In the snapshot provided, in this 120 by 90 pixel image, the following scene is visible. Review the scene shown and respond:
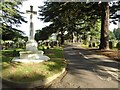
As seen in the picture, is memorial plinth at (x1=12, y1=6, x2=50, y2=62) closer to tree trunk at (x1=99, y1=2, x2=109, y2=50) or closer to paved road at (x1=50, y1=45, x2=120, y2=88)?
paved road at (x1=50, y1=45, x2=120, y2=88)

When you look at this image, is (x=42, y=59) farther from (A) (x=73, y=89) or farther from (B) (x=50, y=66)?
(A) (x=73, y=89)

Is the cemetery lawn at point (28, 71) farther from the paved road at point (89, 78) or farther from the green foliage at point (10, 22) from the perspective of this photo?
the green foliage at point (10, 22)

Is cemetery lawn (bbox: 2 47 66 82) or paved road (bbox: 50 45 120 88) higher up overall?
cemetery lawn (bbox: 2 47 66 82)

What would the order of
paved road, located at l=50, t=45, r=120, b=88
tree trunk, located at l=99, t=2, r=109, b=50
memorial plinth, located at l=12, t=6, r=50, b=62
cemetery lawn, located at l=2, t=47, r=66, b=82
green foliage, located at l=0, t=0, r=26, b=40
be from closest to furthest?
1. paved road, located at l=50, t=45, r=120, b=88
2. cemetery lawn, located at l=2, t=47, r=66, b=82
3. memorial plinth, located at l=12, t=6, r=50, b=62
4. tree trunk, located at l=99, t=2, r=109, b=50
5. green foliage, located at l=0, t=0, r=26, b=40

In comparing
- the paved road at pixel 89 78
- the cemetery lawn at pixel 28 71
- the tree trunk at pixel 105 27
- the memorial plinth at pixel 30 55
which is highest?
the tree trunk at pixel 105 27

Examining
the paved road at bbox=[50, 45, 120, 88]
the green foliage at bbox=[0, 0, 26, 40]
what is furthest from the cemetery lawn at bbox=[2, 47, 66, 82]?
the green foliage at bbox=[0, 0, 26, 40]

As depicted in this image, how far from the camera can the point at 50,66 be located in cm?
1398

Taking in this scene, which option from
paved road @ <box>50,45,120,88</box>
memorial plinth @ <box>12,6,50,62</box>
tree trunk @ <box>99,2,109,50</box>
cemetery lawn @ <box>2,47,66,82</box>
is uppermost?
tree trunk @ <box>99,2,109,50</box>

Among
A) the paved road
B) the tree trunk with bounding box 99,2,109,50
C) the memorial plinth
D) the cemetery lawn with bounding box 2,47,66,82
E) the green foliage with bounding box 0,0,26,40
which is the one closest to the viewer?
the paved road

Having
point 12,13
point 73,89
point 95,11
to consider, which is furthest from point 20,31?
point 73,89

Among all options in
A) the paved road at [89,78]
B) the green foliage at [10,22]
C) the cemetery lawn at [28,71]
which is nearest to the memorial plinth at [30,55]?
the cemetery lawn at [28,71]

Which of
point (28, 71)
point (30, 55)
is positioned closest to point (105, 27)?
point (30, 55)

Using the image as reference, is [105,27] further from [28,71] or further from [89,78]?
[28,71]

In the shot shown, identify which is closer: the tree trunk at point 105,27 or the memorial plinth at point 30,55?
the memorial plinth at point 30,55
